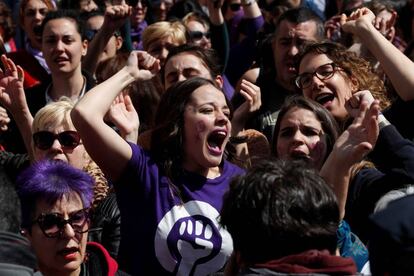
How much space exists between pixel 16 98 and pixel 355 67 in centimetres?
189

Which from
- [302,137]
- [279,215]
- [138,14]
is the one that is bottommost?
[138,14]

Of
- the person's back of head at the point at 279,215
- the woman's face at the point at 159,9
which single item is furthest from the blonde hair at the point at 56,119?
the woman's face at the point at 159,9

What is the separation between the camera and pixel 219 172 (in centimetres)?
446

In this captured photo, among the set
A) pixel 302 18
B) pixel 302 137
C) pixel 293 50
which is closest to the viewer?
pixel 302 137

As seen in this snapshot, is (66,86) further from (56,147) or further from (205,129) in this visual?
(205,129)

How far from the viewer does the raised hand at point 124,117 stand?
458 centimetres

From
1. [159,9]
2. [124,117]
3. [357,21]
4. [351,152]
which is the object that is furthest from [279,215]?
[159,9]

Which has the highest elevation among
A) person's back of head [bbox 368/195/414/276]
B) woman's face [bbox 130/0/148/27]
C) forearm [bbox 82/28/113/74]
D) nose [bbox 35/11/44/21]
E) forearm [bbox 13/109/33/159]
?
person's back of head [bbox 368/195/414/276]

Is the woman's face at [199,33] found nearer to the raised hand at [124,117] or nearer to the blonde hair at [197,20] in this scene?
the blonde hair at [197,20]

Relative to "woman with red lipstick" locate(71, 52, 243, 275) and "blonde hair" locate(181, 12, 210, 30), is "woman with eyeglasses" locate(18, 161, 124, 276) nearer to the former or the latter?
"woman with red lipstick" locate(71, 52, 243, 275)

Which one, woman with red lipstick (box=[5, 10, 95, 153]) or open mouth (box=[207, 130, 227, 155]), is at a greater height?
open mouth (box=[207, 130, 227, 155])

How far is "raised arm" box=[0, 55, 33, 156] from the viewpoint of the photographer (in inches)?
216

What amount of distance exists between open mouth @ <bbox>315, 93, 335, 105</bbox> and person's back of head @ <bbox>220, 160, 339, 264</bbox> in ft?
6.45

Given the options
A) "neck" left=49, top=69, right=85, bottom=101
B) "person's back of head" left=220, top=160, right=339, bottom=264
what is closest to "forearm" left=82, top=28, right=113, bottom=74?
"neck" left=49, top=69, right=85, bottom=101
